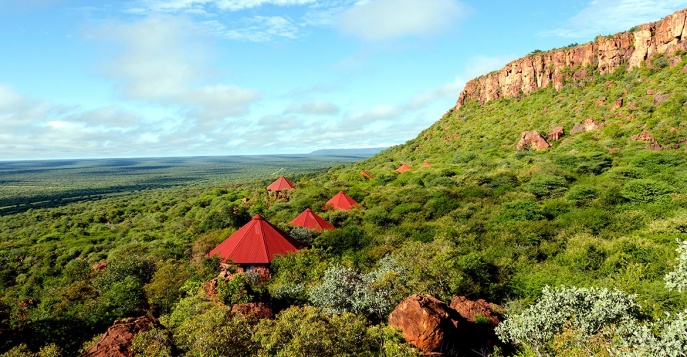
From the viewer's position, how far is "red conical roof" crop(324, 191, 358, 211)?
2148 inches

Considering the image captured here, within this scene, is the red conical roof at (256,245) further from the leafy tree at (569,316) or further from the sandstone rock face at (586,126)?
the sandstone rock face at (586,126)

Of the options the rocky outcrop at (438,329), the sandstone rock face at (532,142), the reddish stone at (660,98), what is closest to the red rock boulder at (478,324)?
the rocky outcrop at (438,329)

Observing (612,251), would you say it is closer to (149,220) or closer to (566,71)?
(149,220)

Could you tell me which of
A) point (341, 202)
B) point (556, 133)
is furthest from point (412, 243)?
point (556, 133)

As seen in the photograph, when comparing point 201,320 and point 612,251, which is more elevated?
point 201,320

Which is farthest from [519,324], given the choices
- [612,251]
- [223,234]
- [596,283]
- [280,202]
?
[280,202]

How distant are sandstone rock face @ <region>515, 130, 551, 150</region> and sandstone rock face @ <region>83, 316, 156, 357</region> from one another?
7556 centimetres

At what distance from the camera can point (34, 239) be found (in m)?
67.0

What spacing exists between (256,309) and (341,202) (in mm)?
37814

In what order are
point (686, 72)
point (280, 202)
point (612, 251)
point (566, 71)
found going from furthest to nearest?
point (566, 71) → point (686, 72) → point (280, 202) → point (612, 251)

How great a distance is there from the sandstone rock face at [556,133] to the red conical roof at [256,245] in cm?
6287

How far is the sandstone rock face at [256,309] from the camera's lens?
17.1 meters

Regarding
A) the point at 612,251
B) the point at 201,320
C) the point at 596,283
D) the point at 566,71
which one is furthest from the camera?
the point at 566,71

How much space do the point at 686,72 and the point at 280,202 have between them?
226ft
